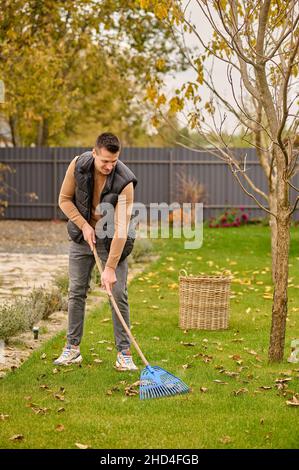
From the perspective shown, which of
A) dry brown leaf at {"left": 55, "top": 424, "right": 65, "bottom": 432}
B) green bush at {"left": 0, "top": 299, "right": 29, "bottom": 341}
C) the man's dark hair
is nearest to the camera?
dry brown leaf at {"left": 55, "top": 424, "right": 65, "bottom": 432}

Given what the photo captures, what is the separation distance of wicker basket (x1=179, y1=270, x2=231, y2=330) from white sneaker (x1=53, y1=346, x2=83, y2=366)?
1.74 metres

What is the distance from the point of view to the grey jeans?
609 centimetres

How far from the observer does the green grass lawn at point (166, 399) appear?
14.9 ft

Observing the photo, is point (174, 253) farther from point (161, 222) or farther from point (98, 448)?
point (98, 448)

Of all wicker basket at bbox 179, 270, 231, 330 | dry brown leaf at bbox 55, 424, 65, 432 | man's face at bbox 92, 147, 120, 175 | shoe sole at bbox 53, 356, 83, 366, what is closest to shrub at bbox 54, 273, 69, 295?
wicker basket at bbox 179, 270, 231, 330

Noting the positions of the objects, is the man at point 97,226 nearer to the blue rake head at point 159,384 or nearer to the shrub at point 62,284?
the blue rake head at point 159,384

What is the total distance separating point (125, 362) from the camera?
238 inches

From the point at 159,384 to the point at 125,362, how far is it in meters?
0.70

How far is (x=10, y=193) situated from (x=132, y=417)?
18.1 metres

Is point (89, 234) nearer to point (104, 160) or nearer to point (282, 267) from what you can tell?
point (104, 160)

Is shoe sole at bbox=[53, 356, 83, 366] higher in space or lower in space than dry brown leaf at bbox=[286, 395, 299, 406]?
higher

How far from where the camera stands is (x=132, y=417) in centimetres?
487

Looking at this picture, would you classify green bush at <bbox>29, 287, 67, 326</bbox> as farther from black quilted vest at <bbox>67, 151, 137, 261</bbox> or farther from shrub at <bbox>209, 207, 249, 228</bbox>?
shrub at <bbox>209, 207, 249, 228</bbox>
